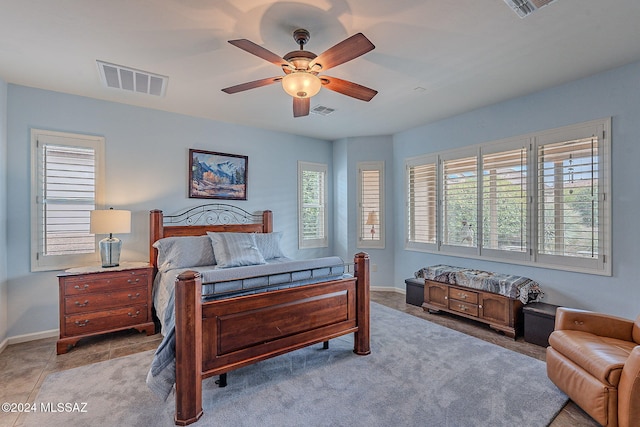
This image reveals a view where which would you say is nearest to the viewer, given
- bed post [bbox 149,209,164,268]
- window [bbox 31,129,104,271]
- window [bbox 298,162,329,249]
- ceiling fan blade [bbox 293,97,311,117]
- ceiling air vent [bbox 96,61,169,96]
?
ceiling fan blade [bbox 293,97,311,117]

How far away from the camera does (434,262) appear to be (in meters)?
4.69

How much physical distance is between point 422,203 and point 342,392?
131 inches

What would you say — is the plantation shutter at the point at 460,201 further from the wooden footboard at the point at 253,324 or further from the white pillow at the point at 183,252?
the white pillow at the point at 183,252

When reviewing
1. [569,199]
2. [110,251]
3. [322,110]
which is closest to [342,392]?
[110,251]

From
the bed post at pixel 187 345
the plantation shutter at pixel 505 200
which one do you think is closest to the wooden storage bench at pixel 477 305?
the plantation shutter at pixel 505 200

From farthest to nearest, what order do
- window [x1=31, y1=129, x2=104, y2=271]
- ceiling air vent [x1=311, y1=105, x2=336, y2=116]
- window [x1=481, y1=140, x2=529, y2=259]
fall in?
ceiling air vent [x1=311, y1=105, x2=336, y2=116] < window [x1=481, y1=140, x2=529, y2=259] < window [x1=31, y1=129, x2=104, y2=271]

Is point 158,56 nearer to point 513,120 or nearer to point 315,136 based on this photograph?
point 315,136

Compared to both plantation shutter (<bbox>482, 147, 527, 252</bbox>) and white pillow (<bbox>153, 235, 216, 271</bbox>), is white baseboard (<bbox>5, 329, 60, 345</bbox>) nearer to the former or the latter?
white pillow (<bbox>153, 235, 216, 271</bbox>)

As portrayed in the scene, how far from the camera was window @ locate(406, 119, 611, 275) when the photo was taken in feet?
10.2

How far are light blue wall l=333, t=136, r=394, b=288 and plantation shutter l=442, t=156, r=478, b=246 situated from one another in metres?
1.03

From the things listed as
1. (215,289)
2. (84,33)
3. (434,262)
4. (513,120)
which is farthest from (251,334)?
(513,120)

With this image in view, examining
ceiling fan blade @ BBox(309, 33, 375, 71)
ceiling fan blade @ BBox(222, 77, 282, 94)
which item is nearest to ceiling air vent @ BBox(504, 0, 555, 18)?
ceiling fan blade @ BBox(309, 33, 375, 71)

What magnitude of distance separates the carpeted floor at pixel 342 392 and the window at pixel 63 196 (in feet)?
4.72

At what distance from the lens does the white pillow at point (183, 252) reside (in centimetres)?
355
